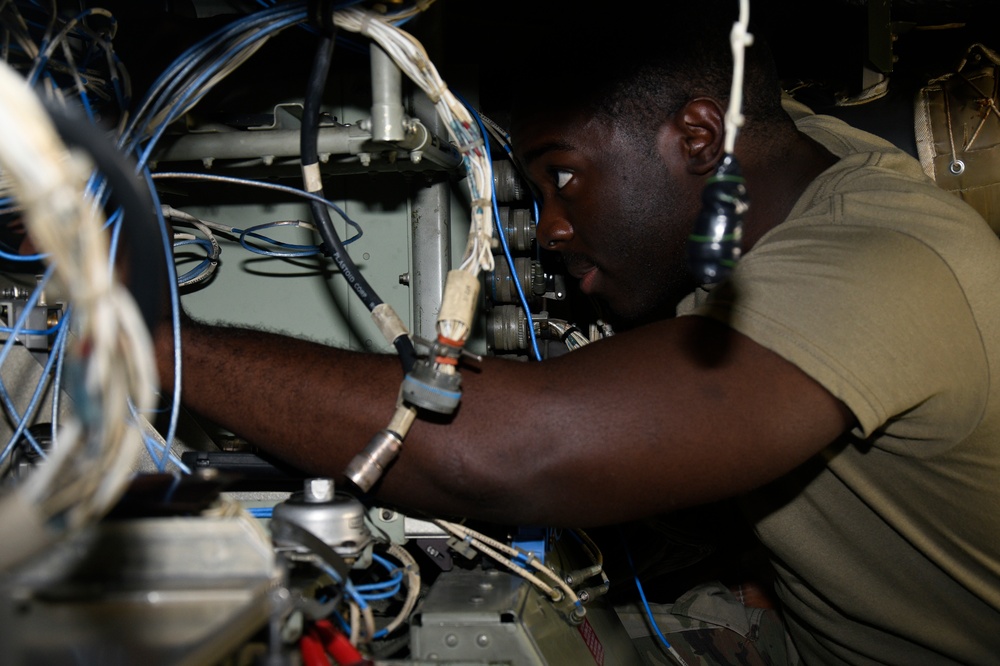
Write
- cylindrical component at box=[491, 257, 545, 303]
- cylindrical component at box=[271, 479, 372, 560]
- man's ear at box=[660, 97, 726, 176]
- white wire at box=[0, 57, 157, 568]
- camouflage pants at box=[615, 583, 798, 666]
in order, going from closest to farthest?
1. white wire at box=[0, 57, 157, 568]
2. cylindrical component at box=[271, 479, 372, 560]
3. man's ear at box=[660, 97, 726, 176]
4. cylindrical component at box=[491, 257, 545, 303]
5. camouflage pants at box=[615, 583, 798, 666]

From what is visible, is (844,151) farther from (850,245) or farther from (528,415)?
(528,415)

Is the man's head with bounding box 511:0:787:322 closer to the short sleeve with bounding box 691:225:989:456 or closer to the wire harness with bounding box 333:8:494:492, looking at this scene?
the short sleeve with bounding box 691:225:989:456

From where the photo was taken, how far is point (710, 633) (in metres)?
1.80

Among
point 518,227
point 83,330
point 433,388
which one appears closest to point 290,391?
point 433,388

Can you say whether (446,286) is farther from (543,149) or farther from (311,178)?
(543,149)

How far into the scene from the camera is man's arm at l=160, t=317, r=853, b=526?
0.91 metres

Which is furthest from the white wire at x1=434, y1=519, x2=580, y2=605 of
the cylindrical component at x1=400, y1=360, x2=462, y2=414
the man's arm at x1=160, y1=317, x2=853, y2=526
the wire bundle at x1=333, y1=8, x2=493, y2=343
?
the wire bundle at x1=333, y1=8, x2=493, y2=343

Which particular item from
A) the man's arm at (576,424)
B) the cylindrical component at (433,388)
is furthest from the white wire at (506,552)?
the cylindrical component at (433,388)

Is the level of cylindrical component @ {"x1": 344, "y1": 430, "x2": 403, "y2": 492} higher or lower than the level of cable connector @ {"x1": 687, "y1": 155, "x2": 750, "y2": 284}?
lower

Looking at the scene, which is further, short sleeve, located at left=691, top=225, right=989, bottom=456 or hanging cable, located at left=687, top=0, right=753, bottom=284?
short sleeve, located at left=691, top=225, right=989, bottom=456

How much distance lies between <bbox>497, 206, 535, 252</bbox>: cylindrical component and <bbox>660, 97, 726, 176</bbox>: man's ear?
1.16ft

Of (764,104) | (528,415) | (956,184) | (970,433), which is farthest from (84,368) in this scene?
(956,184)

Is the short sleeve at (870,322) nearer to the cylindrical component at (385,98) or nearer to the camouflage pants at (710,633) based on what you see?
the cylindrical component at (385,98)

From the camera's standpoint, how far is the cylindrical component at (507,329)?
1.50 m
